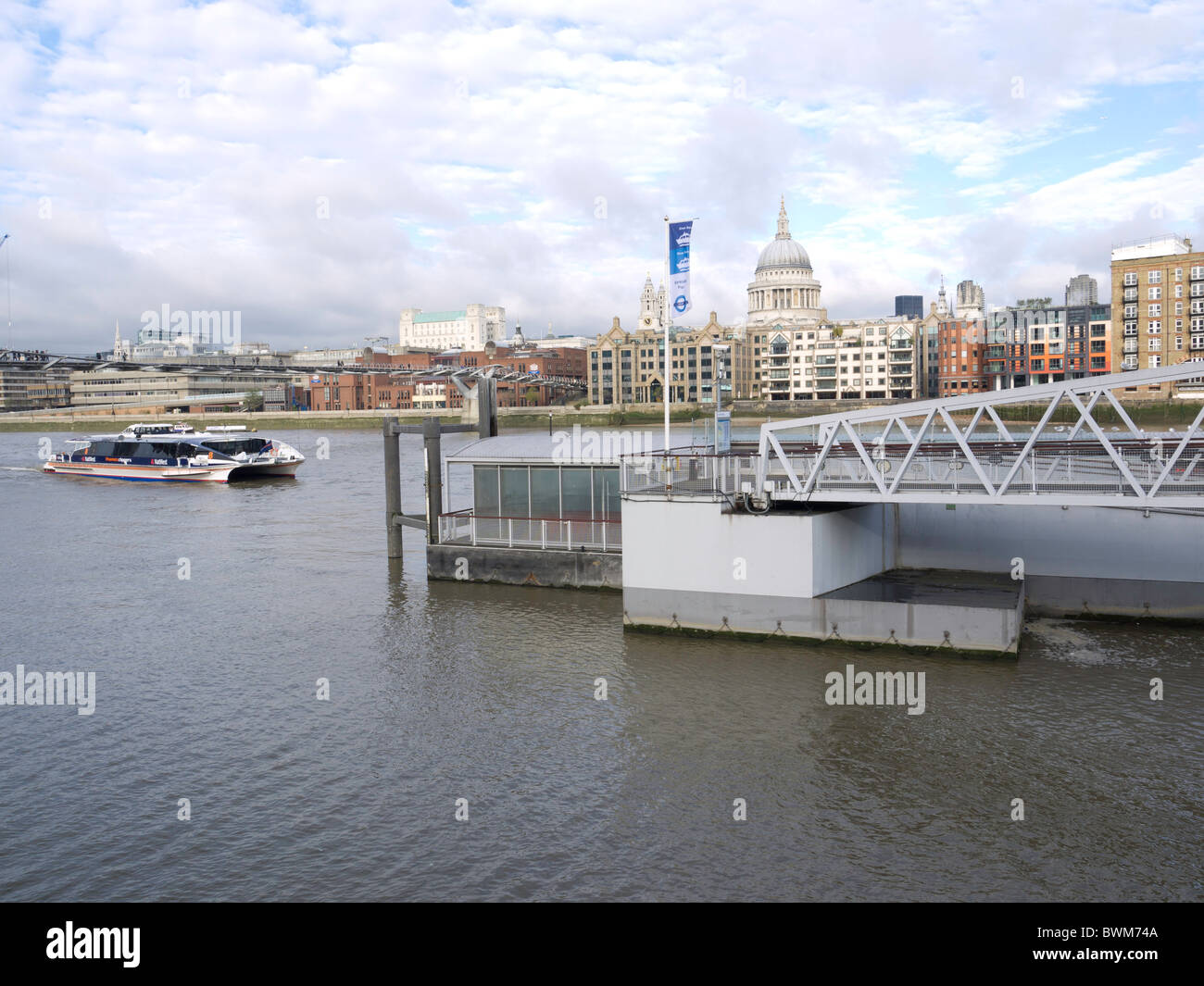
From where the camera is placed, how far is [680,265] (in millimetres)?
24750

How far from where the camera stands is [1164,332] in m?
106

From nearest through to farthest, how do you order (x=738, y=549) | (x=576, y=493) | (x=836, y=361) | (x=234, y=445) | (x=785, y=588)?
1. (x=785, y=588)
2. (x=738, y=549)
3. (x=576, y=493)
4. (x=234, y=445)
5. (x=836, y=361)

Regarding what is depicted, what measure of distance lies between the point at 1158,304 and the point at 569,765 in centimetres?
11057

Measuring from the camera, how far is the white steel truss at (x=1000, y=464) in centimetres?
1730

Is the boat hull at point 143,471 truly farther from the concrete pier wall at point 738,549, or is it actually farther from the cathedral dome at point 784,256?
the cathedral dome at point 784,256

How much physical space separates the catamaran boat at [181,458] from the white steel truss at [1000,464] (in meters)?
49.4

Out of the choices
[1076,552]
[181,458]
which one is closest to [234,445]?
[181,458]

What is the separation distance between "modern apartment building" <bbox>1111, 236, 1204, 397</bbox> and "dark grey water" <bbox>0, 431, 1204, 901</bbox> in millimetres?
96820

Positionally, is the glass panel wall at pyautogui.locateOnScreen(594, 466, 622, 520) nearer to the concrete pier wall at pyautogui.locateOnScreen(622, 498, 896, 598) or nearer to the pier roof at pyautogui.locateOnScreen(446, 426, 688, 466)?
the pier roof at pyautogui.locateOnScreen(446, 426, 688, 466)

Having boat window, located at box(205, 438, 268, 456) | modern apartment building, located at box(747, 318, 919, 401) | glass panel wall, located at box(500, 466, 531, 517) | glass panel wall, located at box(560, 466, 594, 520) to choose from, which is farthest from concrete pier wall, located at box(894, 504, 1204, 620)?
modern apartment building, located at box(747, 318, 919, 401)

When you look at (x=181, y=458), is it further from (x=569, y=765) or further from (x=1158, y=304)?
(x=1158, y=304)
